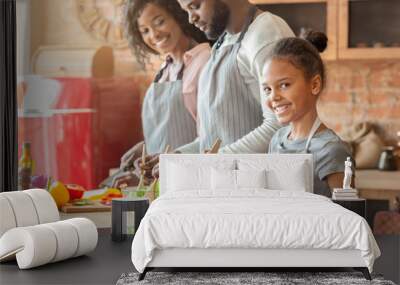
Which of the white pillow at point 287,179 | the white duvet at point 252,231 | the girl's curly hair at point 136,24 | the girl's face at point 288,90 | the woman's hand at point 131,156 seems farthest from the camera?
the woman's hand at point 131,156

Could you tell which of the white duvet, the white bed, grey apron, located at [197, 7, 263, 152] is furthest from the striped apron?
the white duvet

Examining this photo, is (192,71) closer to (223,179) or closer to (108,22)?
(108,22)

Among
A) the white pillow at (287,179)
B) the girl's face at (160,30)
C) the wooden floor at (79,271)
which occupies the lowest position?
the wooden floor at (79,271)

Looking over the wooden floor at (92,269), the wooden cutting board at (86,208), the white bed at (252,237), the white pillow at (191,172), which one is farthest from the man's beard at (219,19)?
the white bed at (252,237)

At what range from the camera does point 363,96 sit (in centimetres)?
789

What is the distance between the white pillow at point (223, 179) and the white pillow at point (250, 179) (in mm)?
48

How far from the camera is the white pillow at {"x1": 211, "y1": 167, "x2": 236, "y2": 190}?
23.0 ft

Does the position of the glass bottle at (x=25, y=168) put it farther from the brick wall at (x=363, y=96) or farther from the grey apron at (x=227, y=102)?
the brick wall at (x=363, y=96)

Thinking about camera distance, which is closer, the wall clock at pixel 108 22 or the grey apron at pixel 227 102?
the grey apron at pixel 227 102

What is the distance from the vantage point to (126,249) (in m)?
6.84

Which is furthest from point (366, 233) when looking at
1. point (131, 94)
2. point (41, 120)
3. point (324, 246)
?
point (41, 120)

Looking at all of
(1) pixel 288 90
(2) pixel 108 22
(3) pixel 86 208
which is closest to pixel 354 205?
(1) pixel 288 90

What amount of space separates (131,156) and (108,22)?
4.96ft

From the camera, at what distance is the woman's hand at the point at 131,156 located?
8164mm
